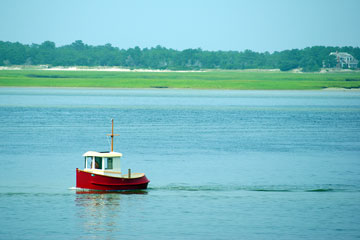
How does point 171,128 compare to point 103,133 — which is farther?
point 171,128

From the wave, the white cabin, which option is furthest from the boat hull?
the wave

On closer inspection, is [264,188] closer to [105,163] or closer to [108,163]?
[108,163]

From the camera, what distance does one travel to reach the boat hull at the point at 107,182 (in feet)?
121

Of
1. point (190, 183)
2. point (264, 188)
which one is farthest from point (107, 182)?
point (264, 188)

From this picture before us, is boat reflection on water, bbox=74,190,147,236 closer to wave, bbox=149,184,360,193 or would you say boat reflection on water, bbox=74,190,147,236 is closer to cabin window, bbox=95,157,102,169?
cabin window, bbox=95,157,102,169

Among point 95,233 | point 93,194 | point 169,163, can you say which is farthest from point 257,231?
point 169,163

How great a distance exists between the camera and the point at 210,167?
47531mm

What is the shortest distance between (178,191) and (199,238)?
32.2ft

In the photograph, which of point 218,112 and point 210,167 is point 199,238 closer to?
point 210,167

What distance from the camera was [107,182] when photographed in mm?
37062

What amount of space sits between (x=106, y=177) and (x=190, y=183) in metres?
6.14

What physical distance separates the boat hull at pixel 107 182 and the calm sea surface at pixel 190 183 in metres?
0.56

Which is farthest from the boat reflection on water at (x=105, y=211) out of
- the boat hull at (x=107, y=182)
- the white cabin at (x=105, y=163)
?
the white cabin at (x=105, y=163)

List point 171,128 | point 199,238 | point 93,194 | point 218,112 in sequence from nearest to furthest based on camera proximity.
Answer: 1. point 199,238
2. point 93,194
3. point 171,128
4. point 218,112
